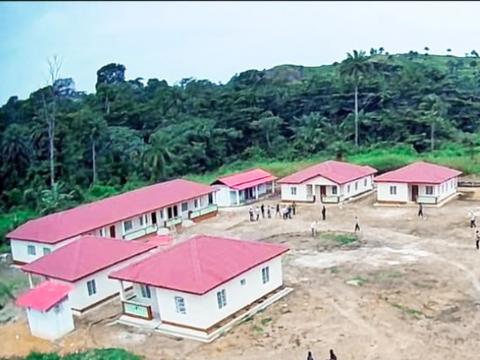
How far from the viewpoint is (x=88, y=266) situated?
19672mm

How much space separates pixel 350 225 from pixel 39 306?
15.6 m

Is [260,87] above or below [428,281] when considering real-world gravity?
above

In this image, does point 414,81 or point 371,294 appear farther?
point 414,81

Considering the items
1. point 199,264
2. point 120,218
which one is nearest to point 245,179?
point 120,218

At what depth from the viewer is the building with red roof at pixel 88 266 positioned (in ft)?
63.2

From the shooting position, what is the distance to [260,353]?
1518 cm

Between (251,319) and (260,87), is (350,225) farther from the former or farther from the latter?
(260,87)

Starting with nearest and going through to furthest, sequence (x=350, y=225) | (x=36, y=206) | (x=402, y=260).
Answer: (x=402, y=260) < (x=350, y=225) < (x=36, y=206)

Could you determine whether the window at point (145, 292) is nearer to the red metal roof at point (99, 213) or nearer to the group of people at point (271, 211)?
the red metal roof at point (99, 213)

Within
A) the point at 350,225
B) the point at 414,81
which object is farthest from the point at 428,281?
the point at 414,81

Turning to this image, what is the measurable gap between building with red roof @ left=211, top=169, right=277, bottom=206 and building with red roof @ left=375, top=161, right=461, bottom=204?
24.3ft

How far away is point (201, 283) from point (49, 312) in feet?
14.9

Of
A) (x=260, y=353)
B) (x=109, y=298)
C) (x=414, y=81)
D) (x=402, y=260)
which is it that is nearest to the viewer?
(x=260, y=353)

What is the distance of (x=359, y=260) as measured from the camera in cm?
2231
